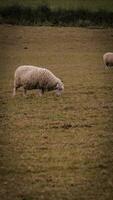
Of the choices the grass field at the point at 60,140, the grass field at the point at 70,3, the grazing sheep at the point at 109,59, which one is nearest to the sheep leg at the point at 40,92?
the grass field at the point at 60,140

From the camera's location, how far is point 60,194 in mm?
7242

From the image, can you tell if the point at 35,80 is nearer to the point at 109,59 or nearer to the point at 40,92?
the point at 40,92

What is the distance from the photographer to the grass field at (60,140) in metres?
7.50

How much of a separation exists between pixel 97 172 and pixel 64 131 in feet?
8.51

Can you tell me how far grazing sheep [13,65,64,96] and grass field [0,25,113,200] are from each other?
0.27 meters

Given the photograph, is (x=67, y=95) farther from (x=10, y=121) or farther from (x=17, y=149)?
(x=17, y=149)

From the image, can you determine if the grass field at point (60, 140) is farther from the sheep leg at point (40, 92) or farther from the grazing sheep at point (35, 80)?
the grazing sheep at point (35, 80)

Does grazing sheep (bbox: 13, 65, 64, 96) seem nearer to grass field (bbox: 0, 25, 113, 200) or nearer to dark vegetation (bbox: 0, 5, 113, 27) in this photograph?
grass field (bbox: 0, 25, 113, 200)

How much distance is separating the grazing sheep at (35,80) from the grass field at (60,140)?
0.88 feet

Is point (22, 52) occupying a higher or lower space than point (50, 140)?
lower

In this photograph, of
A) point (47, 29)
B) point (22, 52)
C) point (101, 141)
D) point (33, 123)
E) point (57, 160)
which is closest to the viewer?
point (57, 160)

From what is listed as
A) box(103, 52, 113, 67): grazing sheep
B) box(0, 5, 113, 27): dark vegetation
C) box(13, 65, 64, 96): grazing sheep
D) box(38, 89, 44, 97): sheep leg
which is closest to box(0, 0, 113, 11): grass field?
box(0, 5, 113, 27): dark vegetation

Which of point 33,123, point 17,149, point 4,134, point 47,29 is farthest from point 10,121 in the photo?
point 47,29

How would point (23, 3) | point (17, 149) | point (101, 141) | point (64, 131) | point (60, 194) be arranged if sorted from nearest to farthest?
1. point (60, 194)
2. point (17, 149)
3. point (101, 141)
4. point (64, 131)
5. point (23, 3)
